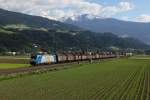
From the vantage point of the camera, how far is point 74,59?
150250 millimetres

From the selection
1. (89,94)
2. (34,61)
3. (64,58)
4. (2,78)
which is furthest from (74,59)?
(89,94)

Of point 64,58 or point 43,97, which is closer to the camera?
point 43,97

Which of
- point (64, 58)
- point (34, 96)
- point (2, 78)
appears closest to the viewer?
point (34, 96)

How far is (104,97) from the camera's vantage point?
31.1m

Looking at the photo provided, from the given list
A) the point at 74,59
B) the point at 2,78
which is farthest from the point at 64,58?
the point at 2,78

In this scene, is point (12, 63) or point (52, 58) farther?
point (52, 58)

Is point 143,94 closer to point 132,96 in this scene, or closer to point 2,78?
point 132,96

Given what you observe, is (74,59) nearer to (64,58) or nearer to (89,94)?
(64,58)

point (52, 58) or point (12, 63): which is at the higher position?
point (52, 58)

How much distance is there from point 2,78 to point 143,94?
962 inches

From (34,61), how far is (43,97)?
248ft

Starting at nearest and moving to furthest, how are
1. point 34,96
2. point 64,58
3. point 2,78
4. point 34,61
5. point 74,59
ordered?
point 34,96 → point 2,78 → point 34,61 → point 64,58 → point 74,59

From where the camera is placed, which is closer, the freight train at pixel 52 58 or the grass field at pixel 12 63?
the grass field at pixel 12 63

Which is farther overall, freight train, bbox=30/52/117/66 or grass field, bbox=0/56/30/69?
freight train, bbox=30/52/117/66
